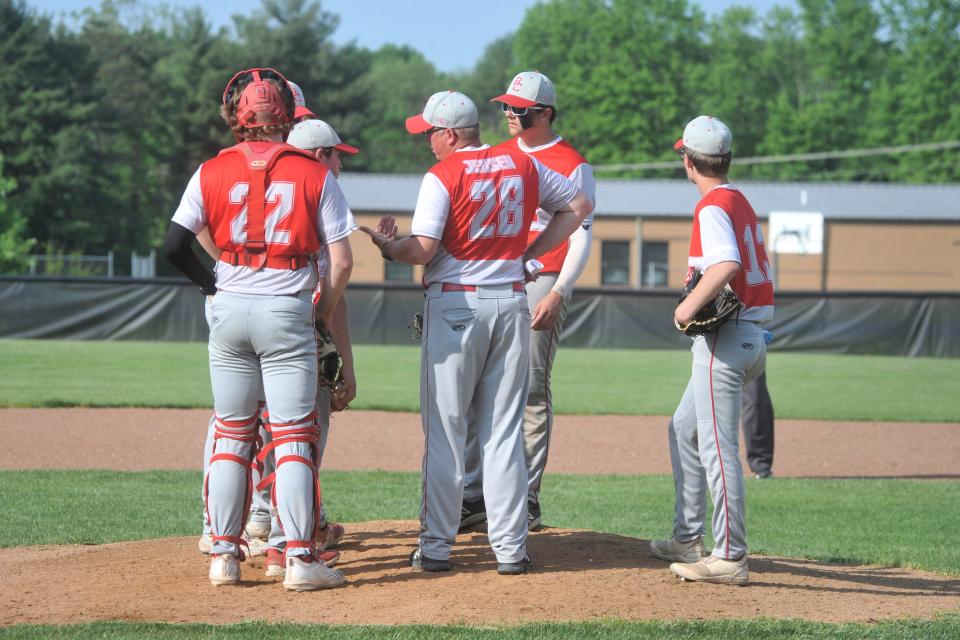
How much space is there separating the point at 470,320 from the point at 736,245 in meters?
1.17

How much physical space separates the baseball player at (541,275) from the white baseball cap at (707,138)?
0.76 metres

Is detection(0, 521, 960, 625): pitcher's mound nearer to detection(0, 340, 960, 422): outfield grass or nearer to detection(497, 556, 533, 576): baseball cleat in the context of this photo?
detection(497, 556, 533, 576): baseball cleat

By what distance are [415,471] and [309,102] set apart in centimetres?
4487

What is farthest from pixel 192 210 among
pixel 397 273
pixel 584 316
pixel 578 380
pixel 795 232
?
pixel 795 232

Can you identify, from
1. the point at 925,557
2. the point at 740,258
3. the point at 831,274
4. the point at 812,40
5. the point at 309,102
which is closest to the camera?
the point at 740,258

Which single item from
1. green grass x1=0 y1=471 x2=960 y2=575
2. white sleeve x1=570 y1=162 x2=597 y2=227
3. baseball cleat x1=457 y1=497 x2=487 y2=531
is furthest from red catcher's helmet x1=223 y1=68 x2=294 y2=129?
green grass x1=0 y1=471 x2=960 y2=575

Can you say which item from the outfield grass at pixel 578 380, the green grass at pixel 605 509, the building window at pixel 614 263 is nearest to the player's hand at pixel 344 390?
the green grass at pixel 605 509

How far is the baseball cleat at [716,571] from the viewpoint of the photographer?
4.95 metres

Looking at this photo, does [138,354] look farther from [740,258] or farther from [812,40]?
[812,40]

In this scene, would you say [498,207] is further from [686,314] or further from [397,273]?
[397,273]

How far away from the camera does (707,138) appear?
195 inches

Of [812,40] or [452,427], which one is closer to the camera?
[452,427]

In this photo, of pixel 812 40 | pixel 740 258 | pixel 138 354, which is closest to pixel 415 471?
pixel 740 258

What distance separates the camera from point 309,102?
52.6m
